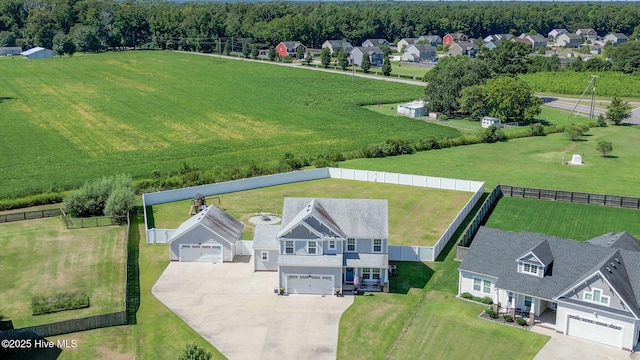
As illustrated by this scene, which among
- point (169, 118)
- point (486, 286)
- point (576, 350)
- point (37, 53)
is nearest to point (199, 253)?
point (486, 286)

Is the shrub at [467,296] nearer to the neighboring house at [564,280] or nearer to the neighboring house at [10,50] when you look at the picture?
the neighboring house at [564,280]

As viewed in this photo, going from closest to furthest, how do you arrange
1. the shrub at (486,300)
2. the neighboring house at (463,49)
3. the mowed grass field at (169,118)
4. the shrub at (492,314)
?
the shrub at (492,314) < the shrub at (486,300) < the mowed grass field at (169,118) < the neighboring house at (463,49)

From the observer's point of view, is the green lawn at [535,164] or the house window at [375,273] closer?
the house window at [375,273]

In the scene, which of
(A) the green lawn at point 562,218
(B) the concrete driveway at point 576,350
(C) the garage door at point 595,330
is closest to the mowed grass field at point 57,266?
(B) the concrete driveway at point 576,350

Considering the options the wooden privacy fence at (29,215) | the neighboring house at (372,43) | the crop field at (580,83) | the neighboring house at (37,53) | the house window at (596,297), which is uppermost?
the neighboring house at (372,43)

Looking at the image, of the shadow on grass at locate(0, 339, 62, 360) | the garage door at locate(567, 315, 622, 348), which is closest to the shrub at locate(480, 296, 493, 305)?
the garage door at locate(567, 315, 622, 348)

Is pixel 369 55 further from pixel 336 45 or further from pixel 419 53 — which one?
pixel 336 45
